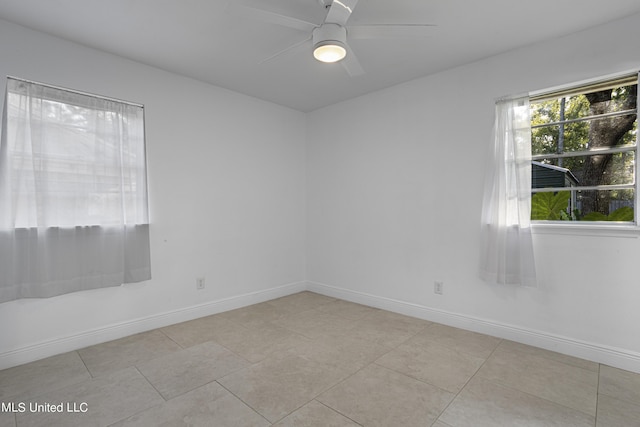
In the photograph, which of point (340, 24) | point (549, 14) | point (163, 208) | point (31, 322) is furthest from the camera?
point (163, 208)

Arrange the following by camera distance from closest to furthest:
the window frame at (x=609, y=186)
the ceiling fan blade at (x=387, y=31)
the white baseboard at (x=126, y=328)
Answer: the ceiling fan blade at (x=387, y=31) < the window frame at (x=609, y=186) < the white baseboard at (x=126, y=328)

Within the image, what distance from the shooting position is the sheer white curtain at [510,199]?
106 inches

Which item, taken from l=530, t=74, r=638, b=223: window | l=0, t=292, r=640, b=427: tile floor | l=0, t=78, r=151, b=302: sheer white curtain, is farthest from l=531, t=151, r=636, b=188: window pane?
l=0, t=78, r=151, b=302: sheer white curtain

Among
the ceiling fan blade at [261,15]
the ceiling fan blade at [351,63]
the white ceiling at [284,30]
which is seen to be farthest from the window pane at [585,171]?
the ceiling fan blade at [261,15]

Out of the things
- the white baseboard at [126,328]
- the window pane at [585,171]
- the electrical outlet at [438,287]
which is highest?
the window pane at [585,171]

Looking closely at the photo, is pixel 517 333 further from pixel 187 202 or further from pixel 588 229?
pixel 187 202

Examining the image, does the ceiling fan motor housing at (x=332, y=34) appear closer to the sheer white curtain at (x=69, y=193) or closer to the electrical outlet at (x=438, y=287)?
the sheer white curtain at (x=69, y=193)

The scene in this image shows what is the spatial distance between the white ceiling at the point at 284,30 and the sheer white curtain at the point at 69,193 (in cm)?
58

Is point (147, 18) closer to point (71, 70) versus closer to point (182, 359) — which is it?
point (71, 70)

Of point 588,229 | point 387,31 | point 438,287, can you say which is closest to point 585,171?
point 588,229

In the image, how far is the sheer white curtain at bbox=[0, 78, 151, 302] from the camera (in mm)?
2393

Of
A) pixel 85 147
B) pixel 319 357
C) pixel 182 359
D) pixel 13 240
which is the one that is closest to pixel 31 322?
pixel 13 240

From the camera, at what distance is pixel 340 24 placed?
78.0 inches

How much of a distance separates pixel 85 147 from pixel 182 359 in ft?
6.50
